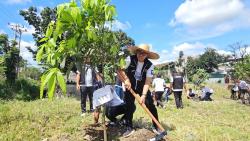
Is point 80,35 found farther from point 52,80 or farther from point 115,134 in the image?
point 115,134

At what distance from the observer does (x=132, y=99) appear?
6480 mm

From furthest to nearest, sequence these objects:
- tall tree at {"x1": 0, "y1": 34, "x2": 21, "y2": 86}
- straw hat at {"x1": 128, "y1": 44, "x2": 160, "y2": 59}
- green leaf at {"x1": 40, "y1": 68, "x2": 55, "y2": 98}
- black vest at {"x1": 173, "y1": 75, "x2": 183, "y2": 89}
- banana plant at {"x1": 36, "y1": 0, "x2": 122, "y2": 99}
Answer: tall tree at {"x1": 0, "y1": 34, "x2": 21, "y2": 86} < black vest at {"x1": 173, "y1": 75, "x2": 183, "y2": 89} < straw hat at {"x1": 128, "y1": 44, "x2": 160, "y2": 59} < banana plant at {"x1": 36, "y1": 0, "x2": 122, "y2": 99} < green leaf at {"x1": 40, "y1": 68, "x2": 55, "y2": 98}

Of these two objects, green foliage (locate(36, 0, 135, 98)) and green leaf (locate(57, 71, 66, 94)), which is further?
green foliage (locate(36, 0, 135, 98))

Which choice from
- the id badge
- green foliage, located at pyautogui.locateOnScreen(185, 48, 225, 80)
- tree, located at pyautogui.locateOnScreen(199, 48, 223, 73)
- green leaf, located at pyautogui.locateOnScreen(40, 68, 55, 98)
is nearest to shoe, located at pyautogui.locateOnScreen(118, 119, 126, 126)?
the id badge

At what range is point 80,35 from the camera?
4617 millimetres

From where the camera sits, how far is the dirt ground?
620cm

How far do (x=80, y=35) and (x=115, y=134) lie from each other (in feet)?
8.21

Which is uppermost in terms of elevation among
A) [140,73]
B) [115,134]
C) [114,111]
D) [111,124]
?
[140,73]

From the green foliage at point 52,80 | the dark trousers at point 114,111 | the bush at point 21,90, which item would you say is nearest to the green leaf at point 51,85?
the green foliage at point 52,80

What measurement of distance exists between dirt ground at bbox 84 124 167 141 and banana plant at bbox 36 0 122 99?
185 centimetres

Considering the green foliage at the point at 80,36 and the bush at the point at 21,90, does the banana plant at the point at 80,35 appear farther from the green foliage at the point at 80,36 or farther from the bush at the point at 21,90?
the bush at the point at 21,90

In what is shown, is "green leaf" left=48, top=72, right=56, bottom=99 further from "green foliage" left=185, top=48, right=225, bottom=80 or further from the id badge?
"green foliage" left=185, top=48, right=225, bottom=80

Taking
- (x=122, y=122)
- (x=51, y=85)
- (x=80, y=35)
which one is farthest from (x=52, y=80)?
(x=122, y=122)

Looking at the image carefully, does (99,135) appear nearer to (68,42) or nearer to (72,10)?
(68,42)
